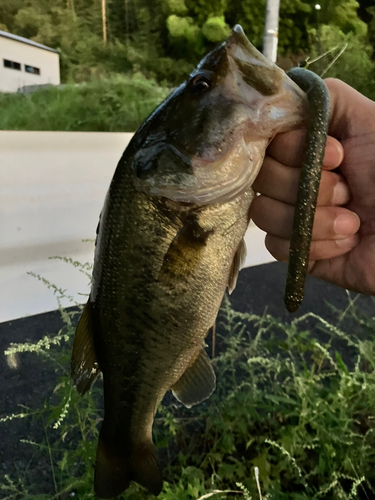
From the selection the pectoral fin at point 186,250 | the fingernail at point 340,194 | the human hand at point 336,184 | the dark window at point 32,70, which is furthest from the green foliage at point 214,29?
the pectoral fin at point 186,250

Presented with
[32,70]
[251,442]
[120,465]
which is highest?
[32,70]

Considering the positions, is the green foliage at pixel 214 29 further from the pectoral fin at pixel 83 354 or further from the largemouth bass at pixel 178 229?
the pectoral fin at pixel 83 354

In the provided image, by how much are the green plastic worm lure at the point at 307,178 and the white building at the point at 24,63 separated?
1.44m

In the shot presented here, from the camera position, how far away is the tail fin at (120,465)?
878mm

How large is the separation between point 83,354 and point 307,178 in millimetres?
596

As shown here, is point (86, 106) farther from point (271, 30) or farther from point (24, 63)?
point (271, 30)

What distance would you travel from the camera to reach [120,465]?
883 millimetres

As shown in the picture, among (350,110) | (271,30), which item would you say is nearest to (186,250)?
(350,110)

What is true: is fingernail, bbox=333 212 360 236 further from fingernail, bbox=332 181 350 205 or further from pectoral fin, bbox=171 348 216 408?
pectoral fin, bbox=171 348 216 408

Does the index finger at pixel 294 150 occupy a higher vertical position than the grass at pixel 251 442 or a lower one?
higher

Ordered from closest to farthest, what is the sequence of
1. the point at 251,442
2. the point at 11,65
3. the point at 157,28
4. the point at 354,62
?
the point at 251,442 < the point at 11,65 < the point at 157,28 < the point at 354,62

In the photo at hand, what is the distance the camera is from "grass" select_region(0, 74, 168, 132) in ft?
5.47

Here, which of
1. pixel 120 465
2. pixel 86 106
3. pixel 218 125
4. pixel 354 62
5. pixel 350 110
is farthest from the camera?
pixel 354 62

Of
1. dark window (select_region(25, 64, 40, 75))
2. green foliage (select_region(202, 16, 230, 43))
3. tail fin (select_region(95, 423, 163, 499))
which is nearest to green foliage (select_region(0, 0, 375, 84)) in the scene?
green foliage (select_region(202, 16, 230, 43))
